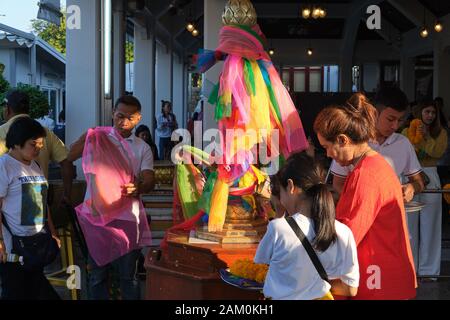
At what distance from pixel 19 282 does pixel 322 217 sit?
230 cm

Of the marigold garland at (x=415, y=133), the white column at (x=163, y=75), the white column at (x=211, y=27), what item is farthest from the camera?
the white column at (x=163, y=75)

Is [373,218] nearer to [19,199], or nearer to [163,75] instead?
[19,199]

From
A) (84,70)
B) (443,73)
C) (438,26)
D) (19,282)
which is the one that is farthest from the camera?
(443,73)

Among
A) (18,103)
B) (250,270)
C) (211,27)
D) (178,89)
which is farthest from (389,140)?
(178,89)

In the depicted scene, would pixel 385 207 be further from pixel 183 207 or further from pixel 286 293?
pixel 183 207

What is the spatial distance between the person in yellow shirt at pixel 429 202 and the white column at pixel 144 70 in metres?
10.8

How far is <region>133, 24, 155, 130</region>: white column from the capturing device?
16938 millimetres

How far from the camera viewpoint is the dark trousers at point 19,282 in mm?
4129

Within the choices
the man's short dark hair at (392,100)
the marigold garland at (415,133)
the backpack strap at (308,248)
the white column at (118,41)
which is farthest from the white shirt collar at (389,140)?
the white column at (118,41)

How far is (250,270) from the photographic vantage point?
11.0 feet

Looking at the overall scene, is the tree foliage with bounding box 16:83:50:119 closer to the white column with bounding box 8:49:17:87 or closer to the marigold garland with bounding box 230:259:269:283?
the marigold garland with bounding box 230:259:269:283

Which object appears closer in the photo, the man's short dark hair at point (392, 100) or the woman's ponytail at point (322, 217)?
the woman's ponytail at point (322, 217)

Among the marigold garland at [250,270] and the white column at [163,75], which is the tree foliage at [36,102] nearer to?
the marigold garland at [250,270]
